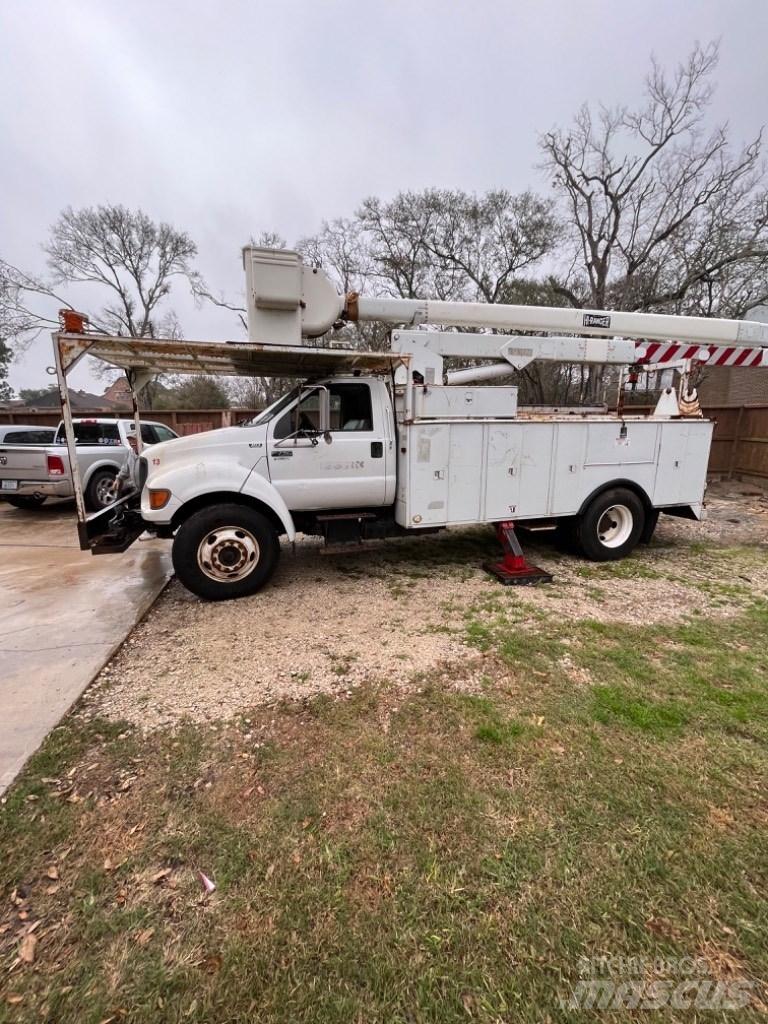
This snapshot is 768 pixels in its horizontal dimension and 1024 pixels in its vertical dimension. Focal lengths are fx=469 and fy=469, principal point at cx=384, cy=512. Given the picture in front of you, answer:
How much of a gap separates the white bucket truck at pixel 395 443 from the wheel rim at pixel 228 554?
14 millimetres

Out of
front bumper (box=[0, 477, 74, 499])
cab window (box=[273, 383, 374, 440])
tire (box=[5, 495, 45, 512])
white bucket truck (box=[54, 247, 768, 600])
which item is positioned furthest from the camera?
tire (box=[5, 495, 45, 512])

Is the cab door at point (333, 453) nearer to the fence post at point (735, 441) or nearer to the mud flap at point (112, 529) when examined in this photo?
the mud flap at point (112, 529)

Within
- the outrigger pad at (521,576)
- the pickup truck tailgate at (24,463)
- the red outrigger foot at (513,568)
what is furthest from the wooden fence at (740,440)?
the outrigger pad at (521,576)

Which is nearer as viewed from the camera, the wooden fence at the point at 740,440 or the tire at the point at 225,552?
the tire at the point at 225,552

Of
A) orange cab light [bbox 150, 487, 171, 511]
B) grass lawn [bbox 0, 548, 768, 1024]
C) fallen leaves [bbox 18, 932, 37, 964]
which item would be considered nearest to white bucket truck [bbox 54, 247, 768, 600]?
orange cab light [bbox 150, 487, 171, 511]

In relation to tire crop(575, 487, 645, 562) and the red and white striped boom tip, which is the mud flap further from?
the red and white striped boom tip

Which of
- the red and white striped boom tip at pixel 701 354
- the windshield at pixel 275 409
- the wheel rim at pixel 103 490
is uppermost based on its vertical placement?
the red and white striped boom tip at pixel 701 354

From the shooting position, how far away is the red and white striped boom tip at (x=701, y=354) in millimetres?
5992

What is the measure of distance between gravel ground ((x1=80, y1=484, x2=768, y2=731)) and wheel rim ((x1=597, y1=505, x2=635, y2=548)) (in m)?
0.33

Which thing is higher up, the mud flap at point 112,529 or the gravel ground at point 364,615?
the mud flap at point 112,529

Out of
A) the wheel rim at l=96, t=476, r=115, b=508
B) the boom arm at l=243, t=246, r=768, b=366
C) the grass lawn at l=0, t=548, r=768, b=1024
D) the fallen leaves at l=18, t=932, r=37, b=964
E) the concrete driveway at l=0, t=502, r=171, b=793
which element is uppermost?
the boom arm at l=243, t=246, r=768, b=366

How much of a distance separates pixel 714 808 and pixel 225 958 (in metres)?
2.20

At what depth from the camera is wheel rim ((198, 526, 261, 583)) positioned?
4.61 meters

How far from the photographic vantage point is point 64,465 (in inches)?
331
